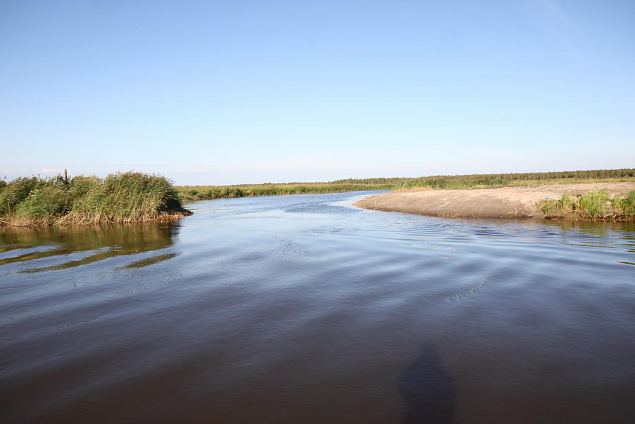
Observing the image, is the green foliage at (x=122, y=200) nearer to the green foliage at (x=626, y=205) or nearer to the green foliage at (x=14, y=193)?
the green foliage at (x=14, y=193)

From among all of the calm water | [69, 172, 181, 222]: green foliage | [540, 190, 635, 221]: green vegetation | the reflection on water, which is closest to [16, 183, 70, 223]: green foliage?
[69, 172, 181, 222]: green foliage

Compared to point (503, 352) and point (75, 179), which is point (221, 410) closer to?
point (503, 352)

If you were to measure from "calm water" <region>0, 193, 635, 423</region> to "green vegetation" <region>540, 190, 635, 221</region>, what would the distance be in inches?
369

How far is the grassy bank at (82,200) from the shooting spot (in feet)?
92.2

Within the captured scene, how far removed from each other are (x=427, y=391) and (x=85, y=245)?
1809 centimetres

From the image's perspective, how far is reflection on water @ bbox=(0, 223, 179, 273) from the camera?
46.4 feet

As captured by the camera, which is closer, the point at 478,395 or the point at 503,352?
the point at 478,395

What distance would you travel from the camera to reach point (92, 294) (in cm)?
935

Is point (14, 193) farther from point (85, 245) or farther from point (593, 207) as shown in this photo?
point (593, 207)

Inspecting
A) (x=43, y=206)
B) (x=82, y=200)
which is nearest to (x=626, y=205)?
(x=82, y=200)

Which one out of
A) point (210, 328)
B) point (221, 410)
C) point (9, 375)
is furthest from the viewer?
point (210, 328)

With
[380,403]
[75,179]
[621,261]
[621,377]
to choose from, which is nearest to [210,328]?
[380,403]

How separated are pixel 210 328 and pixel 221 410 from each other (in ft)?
8.64

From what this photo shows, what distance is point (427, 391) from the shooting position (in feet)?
14.9
